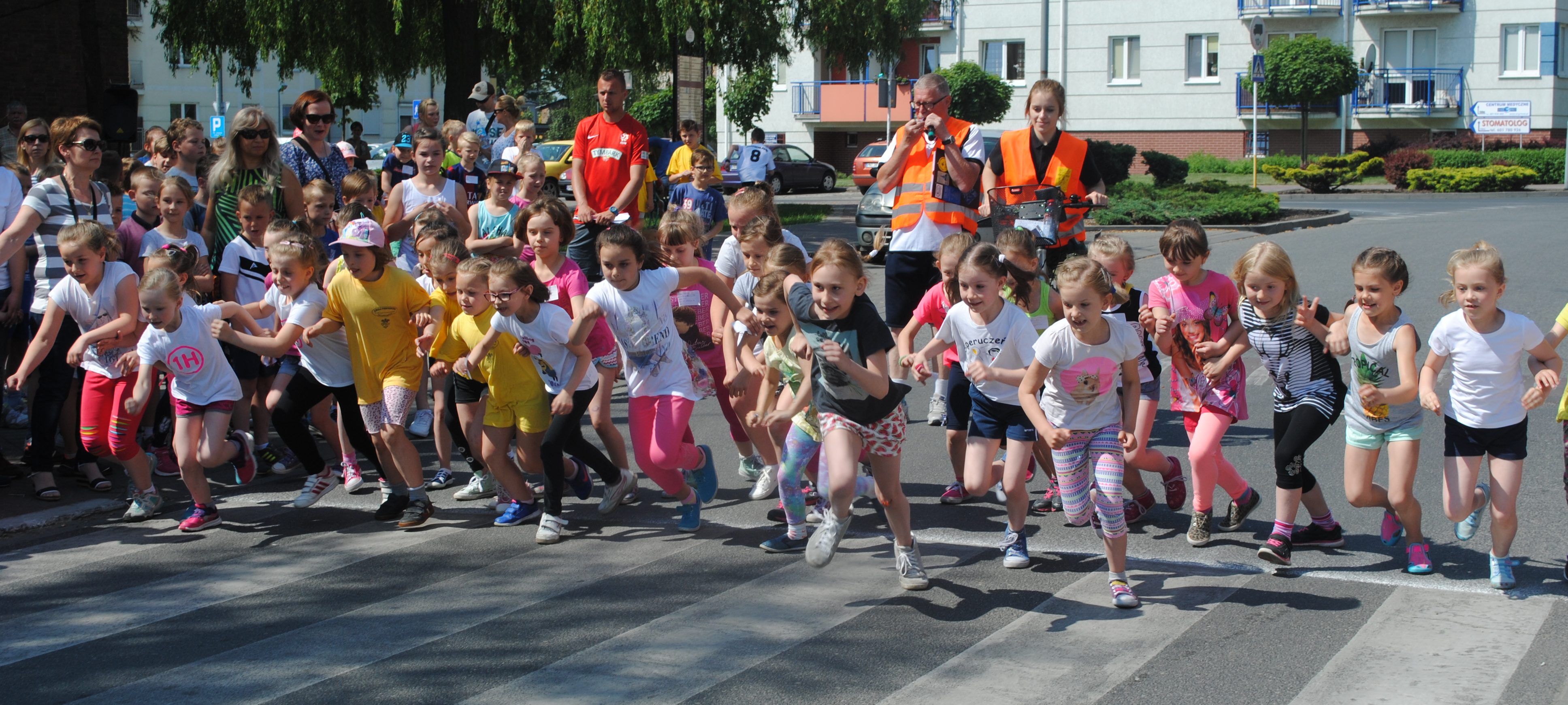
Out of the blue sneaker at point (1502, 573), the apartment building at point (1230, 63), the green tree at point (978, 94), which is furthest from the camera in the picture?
the green tree at point (978, 94)

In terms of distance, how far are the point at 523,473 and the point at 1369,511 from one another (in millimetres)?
4201

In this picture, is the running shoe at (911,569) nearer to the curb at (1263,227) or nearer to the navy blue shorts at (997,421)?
the navy blue shorts at (997,421)

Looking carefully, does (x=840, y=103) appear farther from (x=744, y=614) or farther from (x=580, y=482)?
(x=744, y=614)

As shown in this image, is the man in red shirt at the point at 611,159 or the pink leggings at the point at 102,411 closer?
the pink leggings at the point at 102,411

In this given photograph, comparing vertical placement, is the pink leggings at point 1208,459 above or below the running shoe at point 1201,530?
above

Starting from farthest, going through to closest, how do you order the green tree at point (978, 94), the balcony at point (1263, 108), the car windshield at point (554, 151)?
1. the balcony at point (1263, 108)
2. the green tree at point (978, 94)
3. the car windshield at point (554, 151)

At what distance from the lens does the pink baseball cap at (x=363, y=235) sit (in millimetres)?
6695

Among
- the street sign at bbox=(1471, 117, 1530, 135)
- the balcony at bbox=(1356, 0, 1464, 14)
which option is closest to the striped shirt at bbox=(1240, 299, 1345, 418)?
the street sign at bbox=(1471, 117, 1530, 135)

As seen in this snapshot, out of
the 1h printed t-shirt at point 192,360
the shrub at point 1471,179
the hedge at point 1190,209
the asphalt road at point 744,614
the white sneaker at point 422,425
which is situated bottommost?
the asphalt road at point 744,614

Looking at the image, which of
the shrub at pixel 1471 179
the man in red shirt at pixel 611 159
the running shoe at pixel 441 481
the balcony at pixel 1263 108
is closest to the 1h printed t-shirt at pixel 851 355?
the running shoe at pixel 441 481

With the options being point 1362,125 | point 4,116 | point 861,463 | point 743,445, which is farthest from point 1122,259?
point 1362,125

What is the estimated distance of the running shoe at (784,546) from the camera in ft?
20.4

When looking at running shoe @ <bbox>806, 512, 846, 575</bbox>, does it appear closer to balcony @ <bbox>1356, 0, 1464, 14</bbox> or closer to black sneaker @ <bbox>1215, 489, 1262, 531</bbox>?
black sneaker @ <bbox>1215, 489, 1262, 531</bbox>

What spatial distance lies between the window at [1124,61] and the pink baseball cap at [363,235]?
45.1m
